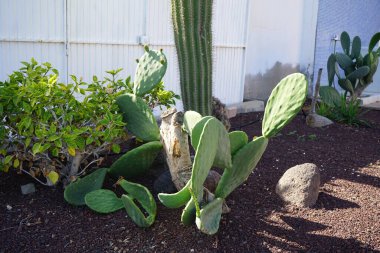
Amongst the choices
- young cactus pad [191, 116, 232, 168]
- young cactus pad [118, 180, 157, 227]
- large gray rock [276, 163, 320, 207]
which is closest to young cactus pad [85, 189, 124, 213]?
young cactus pad [118, 180, 157, 227]

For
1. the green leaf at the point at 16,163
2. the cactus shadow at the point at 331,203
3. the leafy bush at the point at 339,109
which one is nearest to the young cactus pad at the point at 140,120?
the green leaf at the point at 16,163

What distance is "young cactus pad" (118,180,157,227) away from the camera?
3330 mm

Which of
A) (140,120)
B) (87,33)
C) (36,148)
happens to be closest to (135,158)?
(140,120)

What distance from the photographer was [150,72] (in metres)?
3.99

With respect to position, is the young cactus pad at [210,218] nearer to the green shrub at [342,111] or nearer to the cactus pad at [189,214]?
the cactus pad at [189,214]

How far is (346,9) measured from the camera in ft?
36.8

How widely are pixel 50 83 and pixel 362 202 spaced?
267cm

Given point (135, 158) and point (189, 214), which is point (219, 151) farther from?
point (135, 158)

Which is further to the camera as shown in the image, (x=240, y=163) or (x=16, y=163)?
(x=16, y=163)

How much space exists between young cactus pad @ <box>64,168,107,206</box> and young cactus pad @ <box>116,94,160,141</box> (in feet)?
1.31

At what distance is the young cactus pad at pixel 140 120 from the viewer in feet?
12.7

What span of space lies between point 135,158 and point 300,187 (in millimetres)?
1328

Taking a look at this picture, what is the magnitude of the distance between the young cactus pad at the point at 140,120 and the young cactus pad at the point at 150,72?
0.29 ft

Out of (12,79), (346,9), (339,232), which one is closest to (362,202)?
(339,232)
